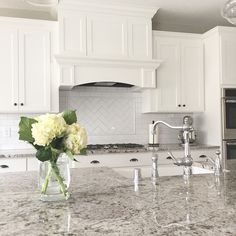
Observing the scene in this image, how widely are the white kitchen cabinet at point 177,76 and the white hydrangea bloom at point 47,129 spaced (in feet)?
9.17

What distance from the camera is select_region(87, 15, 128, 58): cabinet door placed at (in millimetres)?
3471

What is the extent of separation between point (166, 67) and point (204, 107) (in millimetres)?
739

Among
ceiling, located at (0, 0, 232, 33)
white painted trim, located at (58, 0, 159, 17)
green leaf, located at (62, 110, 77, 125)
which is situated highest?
ceiling, located at (0, 0, 232, 33)

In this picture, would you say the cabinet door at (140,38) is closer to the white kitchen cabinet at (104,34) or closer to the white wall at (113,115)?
the white kitchen cabinet at (104,34)

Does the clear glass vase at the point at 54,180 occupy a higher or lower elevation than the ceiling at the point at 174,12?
lower

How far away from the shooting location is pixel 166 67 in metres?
3.83

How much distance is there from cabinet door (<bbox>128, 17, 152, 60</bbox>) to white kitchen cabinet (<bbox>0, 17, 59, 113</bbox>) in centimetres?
93

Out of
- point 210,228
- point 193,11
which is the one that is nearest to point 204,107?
point 193,11

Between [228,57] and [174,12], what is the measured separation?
2.92ft

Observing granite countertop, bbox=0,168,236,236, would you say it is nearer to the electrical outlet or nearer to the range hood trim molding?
the range hood trim molding

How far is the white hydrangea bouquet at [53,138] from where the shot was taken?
105cm

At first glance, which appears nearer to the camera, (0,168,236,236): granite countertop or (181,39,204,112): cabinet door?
(0,168,236,236): granite countertop

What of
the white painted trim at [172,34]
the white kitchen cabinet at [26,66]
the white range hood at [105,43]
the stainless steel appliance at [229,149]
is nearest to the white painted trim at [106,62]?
the white range hood at [105,43]

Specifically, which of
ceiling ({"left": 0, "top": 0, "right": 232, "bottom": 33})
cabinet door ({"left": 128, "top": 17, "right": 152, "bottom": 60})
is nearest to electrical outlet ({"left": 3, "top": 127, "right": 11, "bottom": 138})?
ceiling ({"left": 0, "top": 0, "right": 232, "bottom": 33})
